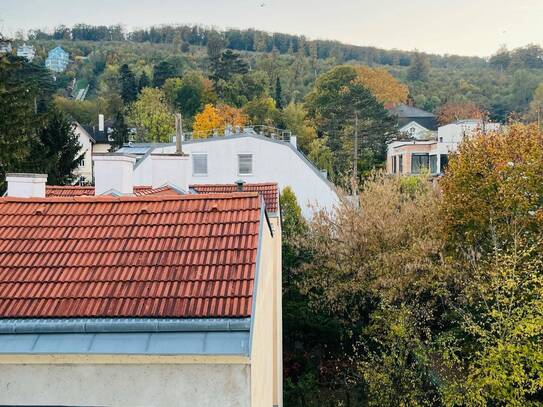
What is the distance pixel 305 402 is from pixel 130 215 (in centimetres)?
1301

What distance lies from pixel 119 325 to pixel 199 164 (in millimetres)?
27715

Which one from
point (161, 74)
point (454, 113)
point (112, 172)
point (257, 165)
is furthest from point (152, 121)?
point (112, 172)

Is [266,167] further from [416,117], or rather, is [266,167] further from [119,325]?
[416,117]

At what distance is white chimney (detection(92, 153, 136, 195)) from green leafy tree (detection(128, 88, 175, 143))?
50.5m

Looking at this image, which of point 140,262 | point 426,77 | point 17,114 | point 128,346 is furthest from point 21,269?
point 426,77

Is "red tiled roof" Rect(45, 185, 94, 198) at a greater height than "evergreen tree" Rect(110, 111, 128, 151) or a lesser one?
lesser

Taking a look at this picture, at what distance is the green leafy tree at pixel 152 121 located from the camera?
6269cm

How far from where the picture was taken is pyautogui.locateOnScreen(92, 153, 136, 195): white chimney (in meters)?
11.8

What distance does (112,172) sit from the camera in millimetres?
11898

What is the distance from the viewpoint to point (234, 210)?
737cm

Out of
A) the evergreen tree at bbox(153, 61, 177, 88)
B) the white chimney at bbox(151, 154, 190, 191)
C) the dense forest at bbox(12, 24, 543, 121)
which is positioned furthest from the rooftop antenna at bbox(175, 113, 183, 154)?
the evergreen tree at bbox(153, 61, 177, 88)

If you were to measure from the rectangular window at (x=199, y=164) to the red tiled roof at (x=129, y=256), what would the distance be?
24926 millimetres

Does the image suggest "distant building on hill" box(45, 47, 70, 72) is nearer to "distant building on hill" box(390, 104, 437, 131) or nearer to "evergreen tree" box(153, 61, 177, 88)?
"evergreen tree" box(153, 61, 177, 88)

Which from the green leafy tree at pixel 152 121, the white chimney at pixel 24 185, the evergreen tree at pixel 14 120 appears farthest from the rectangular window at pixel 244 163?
the green leafy tree at pixel 152 121
